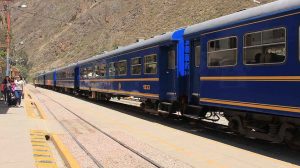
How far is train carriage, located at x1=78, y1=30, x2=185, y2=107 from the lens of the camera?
15773 millimetres

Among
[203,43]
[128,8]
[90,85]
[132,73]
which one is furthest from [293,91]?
[128,8]

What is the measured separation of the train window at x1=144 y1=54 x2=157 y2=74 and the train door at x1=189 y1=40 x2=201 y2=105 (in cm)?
287

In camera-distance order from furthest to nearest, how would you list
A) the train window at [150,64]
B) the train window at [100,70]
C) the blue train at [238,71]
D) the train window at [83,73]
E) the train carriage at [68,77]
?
the train carriage at [68,77], the train window at [83,73], the train window at [100,70], the train window at [150,64], the blue train at [238,71]

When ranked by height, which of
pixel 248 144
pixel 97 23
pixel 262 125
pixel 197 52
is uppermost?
pixel 97 23

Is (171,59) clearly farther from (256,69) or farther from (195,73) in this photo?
(256,69)

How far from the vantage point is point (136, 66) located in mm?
20000

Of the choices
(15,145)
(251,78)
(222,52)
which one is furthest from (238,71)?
(15,145)

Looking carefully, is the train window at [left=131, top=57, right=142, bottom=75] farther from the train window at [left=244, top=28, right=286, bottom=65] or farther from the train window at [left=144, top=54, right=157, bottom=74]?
the train window at [left=244, top=28, right=286, bottom=65]

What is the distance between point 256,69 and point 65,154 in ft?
Result: 15.6

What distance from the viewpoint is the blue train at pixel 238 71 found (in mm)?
10000

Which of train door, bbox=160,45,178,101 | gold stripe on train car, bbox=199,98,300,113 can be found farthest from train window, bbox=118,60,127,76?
gold stripe on train car, bbox=199,98,300,113

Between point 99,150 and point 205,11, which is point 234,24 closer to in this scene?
point 99,150

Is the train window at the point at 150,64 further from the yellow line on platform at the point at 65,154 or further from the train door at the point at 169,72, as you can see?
the yellow line on platform at the point at 65,154

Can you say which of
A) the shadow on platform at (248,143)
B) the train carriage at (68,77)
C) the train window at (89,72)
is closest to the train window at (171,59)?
the shadow on platform at (248,143)
